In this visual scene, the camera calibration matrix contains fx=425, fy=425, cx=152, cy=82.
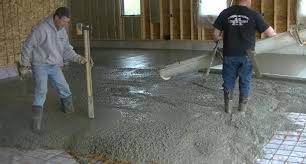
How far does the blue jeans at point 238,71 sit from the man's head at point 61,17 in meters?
2.00

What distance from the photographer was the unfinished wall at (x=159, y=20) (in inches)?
436

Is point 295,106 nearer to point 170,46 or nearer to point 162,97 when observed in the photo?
point 162,97

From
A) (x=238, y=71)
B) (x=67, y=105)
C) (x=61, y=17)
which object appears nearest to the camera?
(x=61, y=17)

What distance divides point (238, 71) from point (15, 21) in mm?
5565

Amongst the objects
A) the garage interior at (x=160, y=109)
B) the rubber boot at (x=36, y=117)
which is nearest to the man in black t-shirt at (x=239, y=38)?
the garage interior at (x=160, y=109)

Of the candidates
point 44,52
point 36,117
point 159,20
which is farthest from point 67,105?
point 159,20

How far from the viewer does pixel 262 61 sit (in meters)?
9.48

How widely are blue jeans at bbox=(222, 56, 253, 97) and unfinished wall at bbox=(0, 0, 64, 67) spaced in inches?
209

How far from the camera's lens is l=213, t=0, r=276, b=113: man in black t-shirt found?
509cm

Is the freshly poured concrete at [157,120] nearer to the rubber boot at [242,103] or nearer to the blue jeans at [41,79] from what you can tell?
the rubber boot at [242,103]

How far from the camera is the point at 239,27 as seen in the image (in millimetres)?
5145

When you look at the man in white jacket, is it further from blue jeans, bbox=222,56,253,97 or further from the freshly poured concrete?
blue jeans, bbox=222,56,253,97

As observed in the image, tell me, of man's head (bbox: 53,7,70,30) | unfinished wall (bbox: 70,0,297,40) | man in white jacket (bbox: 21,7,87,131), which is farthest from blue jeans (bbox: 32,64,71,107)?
unfinished wall (bbox: 70,0,297,40)

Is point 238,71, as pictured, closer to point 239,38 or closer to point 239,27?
point 239,38
